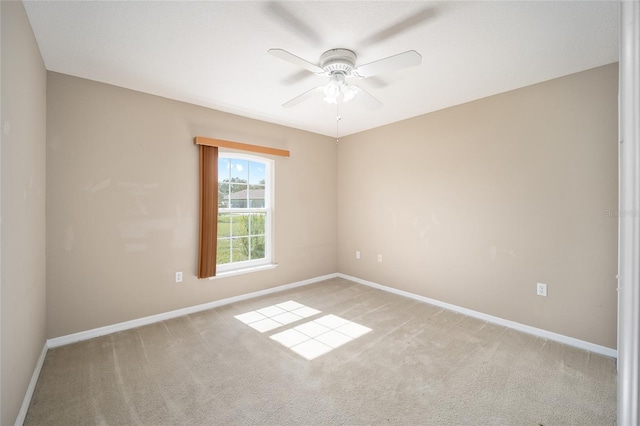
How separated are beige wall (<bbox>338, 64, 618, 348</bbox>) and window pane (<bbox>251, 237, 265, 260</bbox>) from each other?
5.56 feet

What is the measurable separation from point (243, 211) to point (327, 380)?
2.44 meters

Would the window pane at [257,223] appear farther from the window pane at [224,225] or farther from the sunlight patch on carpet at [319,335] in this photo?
the sunlight patch on carpet at [319,335]

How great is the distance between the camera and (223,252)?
372cm

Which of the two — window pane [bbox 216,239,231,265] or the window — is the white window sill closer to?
the window

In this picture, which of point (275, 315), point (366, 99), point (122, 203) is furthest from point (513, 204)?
point (122, 203)

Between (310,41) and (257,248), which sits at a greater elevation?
(310,41)

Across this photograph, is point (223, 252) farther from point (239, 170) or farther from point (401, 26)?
point (401, 26)

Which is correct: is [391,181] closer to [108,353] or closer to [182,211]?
[182,211]

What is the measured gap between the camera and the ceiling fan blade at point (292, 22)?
1.78 meters

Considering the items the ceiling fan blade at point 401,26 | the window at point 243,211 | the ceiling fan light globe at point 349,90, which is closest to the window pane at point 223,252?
the window at point 243,211

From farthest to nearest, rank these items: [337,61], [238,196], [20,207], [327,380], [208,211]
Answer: [238,196]
[208,211]
[337,61]
[327,380]
[20,207]

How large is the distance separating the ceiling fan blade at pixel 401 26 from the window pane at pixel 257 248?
281 cm

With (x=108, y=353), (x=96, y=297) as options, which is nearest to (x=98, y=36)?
(x=96, y=297)

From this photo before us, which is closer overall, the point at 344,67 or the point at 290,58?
the point at 290,58
